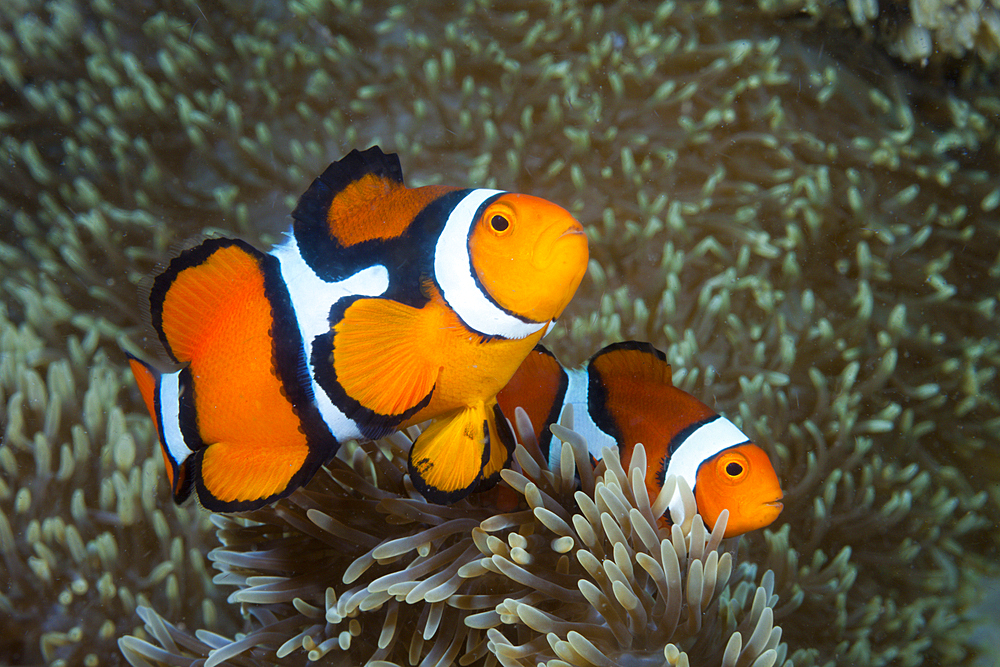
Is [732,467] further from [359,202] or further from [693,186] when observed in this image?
[693,186]

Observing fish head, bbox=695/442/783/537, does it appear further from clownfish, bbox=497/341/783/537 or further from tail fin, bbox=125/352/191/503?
tail fin, bbox=125/352/191/503

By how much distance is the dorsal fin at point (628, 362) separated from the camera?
1.20 meters

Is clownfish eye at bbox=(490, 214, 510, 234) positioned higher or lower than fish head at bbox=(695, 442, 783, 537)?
higher

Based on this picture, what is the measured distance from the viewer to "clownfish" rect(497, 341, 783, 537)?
42.4 inches

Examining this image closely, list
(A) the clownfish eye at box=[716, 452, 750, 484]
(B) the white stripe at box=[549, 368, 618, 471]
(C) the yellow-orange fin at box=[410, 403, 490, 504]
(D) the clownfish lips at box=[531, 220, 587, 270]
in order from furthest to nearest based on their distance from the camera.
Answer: (B) the white stripe at box=[549, 368, 618, 471] < (A) the clownfish eye at box=[716, 452, 750, 484] < (C) the yellow-orange fin at box=[410, 403, 490, 504] < (D) the clownfish lips at box=[531, 220, 587, 270]

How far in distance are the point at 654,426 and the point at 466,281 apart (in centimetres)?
48

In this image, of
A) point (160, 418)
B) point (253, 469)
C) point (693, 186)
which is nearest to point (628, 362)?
point (253, 469)

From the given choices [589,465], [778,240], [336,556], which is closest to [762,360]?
[778,240]

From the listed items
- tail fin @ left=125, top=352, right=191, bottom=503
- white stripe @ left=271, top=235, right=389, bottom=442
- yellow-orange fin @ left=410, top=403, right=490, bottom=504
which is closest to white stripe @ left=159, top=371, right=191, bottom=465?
tail fin @ left=125, top=352, right=191, bottom=503

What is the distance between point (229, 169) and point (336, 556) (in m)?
1.39

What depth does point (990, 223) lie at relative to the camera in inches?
82.5

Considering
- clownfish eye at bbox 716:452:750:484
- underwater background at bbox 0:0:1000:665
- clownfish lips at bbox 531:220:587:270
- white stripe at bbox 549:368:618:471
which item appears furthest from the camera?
underwater background at bbox 0:0:1000:665

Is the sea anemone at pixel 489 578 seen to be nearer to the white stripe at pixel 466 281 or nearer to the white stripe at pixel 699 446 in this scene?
the white stripe at pixel 699 446

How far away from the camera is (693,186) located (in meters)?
2.04
